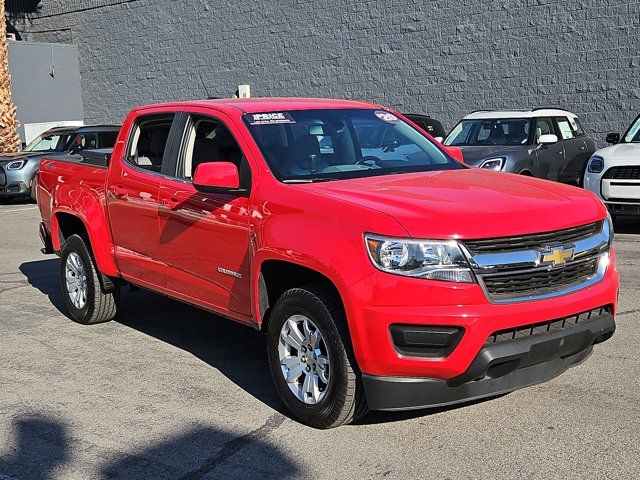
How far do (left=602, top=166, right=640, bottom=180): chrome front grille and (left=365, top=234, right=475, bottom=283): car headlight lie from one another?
7.64 meters

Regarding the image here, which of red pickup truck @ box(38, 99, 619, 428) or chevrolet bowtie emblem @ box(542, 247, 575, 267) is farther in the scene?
chevrolet bowtie emblem @ box(542, 247, 575, 267)

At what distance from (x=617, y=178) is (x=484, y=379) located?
7.64 metres

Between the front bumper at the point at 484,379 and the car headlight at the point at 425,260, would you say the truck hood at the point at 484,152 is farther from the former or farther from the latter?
the car headlight at the point at 425,260

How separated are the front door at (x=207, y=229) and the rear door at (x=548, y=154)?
751cm

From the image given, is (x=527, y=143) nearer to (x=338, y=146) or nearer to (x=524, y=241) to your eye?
(x=338, y=146)

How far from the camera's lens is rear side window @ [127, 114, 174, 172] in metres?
6.46

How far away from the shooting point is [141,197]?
6.35m

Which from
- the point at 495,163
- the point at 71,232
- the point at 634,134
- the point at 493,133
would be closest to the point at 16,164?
the point at 493,133

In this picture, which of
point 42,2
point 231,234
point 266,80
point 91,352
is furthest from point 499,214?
point 42,2

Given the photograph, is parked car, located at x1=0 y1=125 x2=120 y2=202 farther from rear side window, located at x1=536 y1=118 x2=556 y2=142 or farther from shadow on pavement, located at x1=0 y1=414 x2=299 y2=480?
shadow on pavement, located at x1=0 y1=414 x2=299 y2=480

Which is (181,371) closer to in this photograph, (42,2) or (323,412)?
(323,412)

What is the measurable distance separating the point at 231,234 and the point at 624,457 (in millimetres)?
2612

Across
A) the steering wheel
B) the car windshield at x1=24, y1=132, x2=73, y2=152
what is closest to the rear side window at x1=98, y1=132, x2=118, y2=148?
the car windshield at x1=24, y1=132, x2=73, y2=152

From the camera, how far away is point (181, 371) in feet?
19.7
